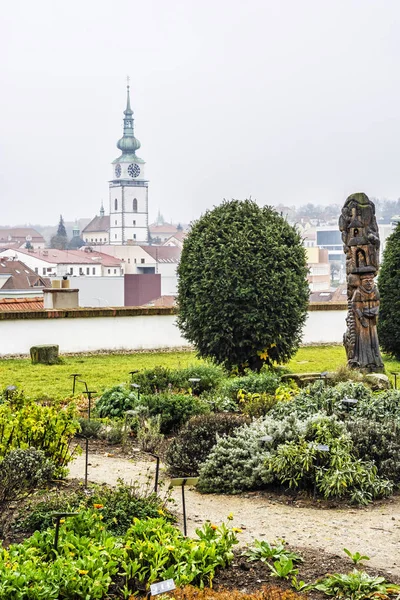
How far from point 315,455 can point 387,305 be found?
35.9 ft

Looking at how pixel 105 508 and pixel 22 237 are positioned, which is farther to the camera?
pixel 22 237

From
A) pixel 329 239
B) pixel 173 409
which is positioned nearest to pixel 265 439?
pixel 173 409

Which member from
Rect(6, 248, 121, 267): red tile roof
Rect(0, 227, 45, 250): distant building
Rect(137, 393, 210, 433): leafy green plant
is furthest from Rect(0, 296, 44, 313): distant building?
Rect(0, 227, 45, 250): distant building

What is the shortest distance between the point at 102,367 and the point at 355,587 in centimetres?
1257

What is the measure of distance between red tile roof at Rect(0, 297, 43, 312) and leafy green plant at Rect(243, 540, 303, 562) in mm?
15404

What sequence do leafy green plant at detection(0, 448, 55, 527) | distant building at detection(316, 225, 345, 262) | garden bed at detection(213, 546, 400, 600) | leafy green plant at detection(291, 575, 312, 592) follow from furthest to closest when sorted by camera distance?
1. distant building at detection(316, 225, 345, 262)
2. leafy green plant at detection(0, 448, 55, 527)
3. garden bed at detection(213, 546, 400, 600)
4. leafy green plant at detection(291, 575, 312, 592)

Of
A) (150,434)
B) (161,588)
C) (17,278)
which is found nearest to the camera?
(161,588)

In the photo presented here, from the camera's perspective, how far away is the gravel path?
6.45 m

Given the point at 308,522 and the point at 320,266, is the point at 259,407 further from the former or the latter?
the point at 320,266

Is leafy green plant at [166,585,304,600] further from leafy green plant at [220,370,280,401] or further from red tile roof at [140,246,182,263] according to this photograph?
red tile roof at [140,246,182,263]

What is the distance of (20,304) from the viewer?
21672mm

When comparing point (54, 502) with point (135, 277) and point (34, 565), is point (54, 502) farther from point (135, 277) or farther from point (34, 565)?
point (135, 277)

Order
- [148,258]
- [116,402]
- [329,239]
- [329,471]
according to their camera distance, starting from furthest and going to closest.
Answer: [329,239] < [148,258] < [116,402] < [329,471]

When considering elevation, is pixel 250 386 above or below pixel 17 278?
below
